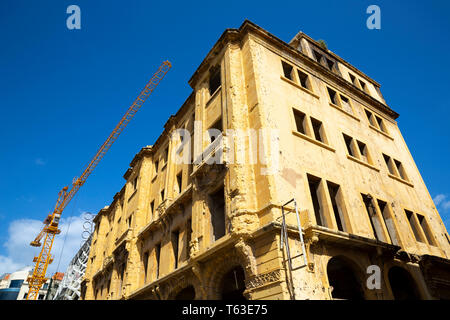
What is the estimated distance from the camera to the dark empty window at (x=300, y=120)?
1648cm

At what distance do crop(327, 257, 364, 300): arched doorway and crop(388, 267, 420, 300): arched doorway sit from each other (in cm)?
242

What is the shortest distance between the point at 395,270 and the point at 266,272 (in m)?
8.50

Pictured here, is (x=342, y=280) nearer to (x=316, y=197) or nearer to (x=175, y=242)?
(x=316, y=197)

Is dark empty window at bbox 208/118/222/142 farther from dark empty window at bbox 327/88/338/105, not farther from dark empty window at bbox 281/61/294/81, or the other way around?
dark empty window at bbox 327/88/338/105

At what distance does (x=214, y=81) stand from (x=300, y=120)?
6831 millimetres

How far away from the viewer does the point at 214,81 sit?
791 inches

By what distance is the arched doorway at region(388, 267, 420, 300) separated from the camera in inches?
570

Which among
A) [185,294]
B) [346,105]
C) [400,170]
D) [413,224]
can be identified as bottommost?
[185,294]

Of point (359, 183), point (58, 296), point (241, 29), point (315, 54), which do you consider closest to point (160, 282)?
point (359, 183)

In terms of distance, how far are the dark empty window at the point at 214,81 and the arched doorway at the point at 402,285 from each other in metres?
14.8

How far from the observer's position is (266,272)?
10.5 m

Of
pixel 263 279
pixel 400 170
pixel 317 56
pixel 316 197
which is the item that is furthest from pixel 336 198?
pixel 317 56

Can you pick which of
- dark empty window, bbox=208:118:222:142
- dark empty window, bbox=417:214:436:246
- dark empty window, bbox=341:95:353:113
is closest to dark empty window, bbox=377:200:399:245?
dark empty window, bbox=417:214:436:246
